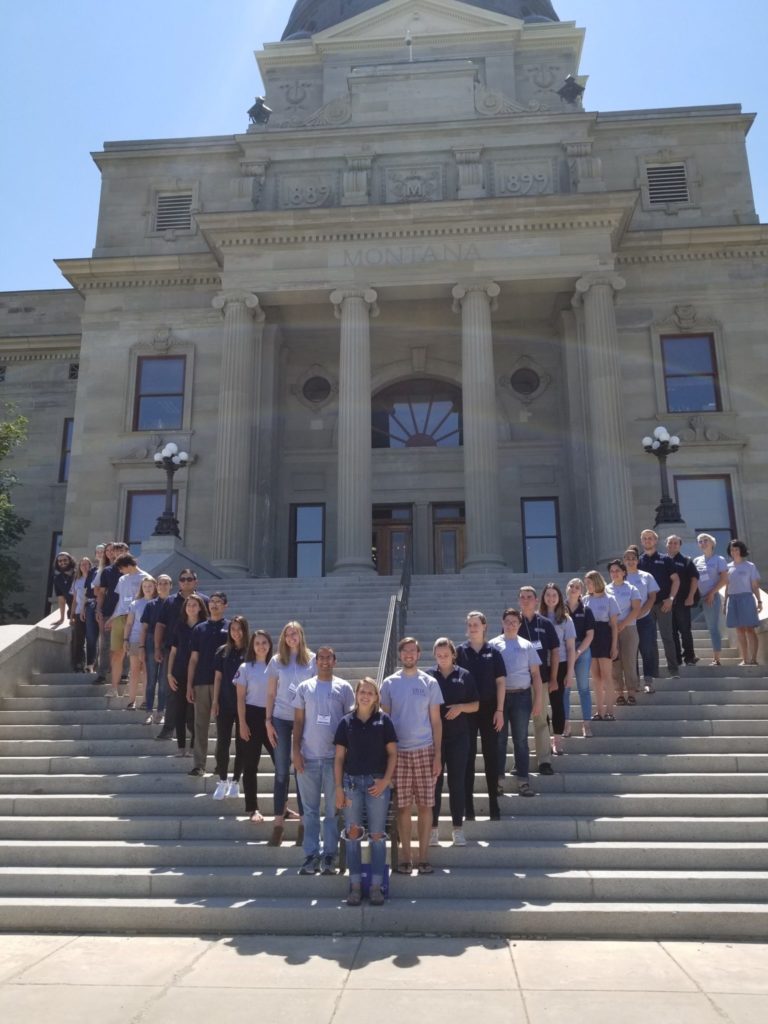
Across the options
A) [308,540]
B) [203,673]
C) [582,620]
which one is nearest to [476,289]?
[308,540]

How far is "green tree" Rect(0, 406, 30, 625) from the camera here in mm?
24578

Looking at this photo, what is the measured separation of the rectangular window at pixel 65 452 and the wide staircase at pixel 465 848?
19.3m

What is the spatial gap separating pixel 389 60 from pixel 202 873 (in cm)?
2925

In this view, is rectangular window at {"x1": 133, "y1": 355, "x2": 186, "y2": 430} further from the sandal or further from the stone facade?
the sandal

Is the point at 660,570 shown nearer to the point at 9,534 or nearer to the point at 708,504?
the point at 708,504

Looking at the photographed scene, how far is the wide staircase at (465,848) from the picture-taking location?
6.46 metres

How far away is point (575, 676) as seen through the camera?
1005cm

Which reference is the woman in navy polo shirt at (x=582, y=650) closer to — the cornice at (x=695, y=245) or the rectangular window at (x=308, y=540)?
the rectangular window at (x=308, y=540)

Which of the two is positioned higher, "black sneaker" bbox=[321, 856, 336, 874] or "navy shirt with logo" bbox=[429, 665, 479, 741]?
"navy shirt with logo" bbox=[429, 665, 479, 741]

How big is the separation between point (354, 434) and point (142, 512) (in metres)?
7.00

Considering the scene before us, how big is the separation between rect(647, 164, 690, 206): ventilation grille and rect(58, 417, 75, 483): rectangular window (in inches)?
803

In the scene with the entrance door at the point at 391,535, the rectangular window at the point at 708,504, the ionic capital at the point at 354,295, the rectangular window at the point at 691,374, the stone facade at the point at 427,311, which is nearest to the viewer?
the stone facade at the point at 427,311

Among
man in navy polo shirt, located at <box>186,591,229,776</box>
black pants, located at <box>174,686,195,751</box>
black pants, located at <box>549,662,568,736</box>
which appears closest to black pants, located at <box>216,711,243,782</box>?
man in navy polo shirt, located at <box>186,591,229,776</box>

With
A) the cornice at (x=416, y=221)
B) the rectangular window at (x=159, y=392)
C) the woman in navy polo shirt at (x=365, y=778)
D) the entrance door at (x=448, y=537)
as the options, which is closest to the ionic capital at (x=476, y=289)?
the cornice at (x=416, y=221)
